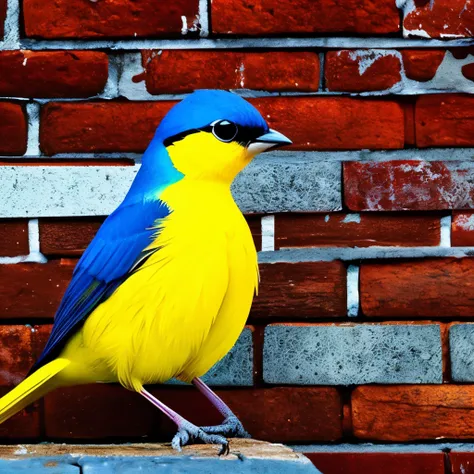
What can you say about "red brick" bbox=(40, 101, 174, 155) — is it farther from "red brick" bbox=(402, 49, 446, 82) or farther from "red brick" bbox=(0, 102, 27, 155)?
"red brick" bbox=(402, 49, 446, 82)

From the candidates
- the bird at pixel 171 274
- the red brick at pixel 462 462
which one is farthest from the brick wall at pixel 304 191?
the bird at pixel 171 274

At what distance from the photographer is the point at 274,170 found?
1.31 meters

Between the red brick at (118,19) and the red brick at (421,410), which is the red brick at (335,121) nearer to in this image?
the red brick at (118,19)

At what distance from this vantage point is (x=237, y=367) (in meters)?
1.30

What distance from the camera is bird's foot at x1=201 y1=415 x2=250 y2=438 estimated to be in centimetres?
118

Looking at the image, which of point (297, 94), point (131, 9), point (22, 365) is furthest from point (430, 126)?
point (22, 365)

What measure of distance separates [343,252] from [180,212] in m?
0.32

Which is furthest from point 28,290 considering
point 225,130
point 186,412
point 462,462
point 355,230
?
point 462,462

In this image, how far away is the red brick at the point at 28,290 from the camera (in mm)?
1296

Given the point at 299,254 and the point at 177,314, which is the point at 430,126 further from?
the point at 177,314

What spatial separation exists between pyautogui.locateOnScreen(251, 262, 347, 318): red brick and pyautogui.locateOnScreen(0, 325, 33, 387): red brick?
362 mm

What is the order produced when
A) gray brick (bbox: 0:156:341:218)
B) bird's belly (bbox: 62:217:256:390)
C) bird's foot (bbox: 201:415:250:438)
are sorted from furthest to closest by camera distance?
gray brick (bbox: 0:156:341:218), bird's foot (bbox: 201:415:250:438), bird's belly (bbox: 62:217:256:390)

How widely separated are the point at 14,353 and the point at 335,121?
2.07ft

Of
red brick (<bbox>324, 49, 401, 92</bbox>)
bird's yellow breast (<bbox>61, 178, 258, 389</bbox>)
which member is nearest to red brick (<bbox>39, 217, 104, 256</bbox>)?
bird's yellow breast (<bbox>61, 178, 258, 389</bbox>)
